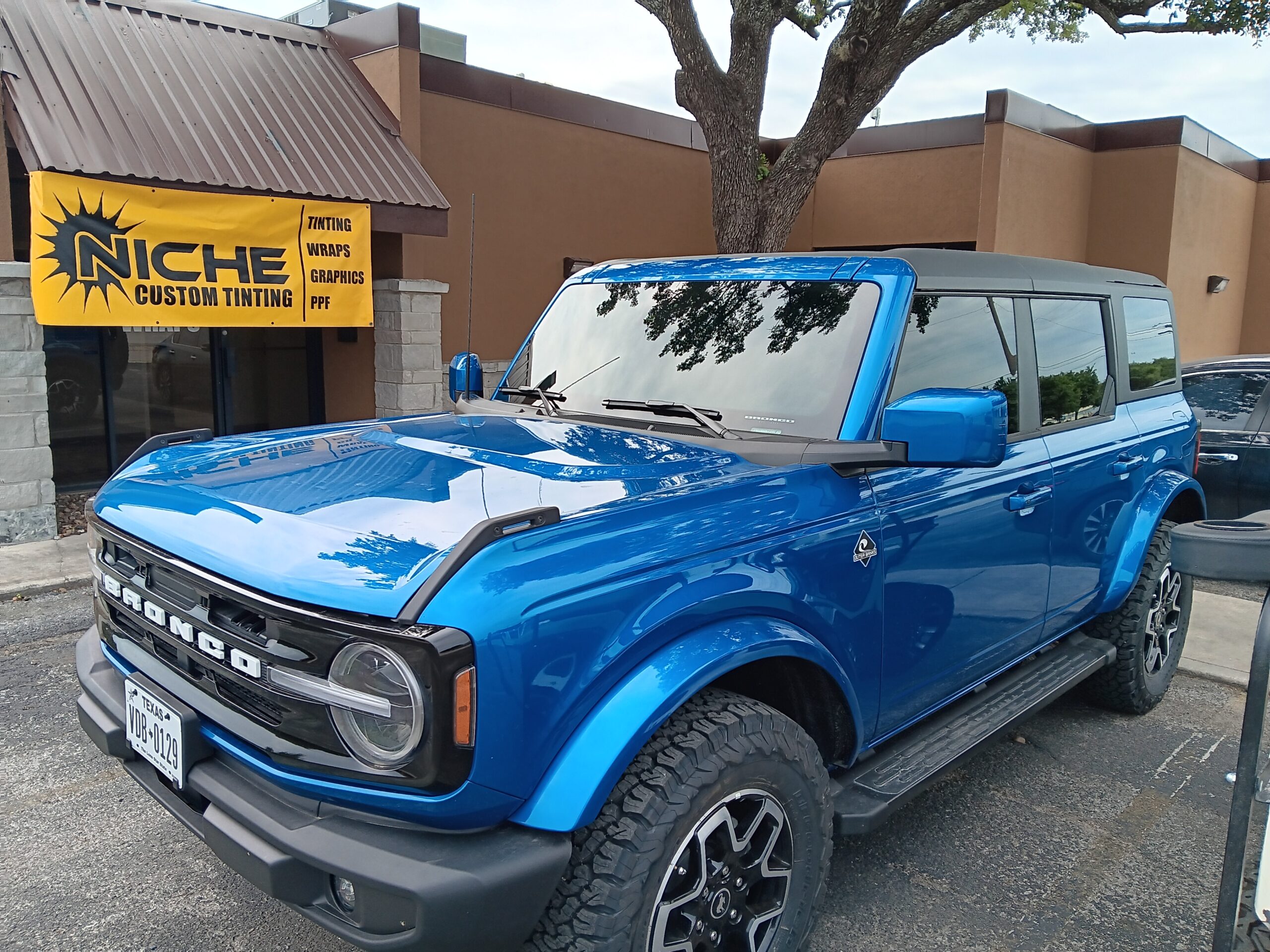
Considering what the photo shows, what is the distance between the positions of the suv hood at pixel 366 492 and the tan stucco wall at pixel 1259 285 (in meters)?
21.1

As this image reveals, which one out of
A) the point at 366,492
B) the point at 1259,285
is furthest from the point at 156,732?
the point at 1259,285

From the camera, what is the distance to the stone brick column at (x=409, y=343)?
33.4ft

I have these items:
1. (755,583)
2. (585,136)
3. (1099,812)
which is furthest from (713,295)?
(585,136)

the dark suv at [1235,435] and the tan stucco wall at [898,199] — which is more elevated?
the tan stucco wall at [898,199]

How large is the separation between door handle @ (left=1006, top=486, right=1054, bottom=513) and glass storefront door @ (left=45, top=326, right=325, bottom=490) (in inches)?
337

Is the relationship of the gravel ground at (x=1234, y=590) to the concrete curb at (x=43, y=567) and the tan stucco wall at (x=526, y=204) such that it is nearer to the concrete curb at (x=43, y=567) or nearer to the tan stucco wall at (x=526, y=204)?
the concrete curb at (x=43, y=567)

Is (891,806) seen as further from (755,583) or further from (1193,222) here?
(1193,222)

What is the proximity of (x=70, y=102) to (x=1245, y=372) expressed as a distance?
9306mm

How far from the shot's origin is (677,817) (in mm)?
2215

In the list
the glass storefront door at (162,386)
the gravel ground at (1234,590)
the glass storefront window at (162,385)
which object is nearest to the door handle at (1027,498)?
the gravel ground at (1234,590)

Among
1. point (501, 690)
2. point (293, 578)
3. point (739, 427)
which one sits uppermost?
point (739, 427)

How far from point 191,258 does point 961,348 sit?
7.05 meters

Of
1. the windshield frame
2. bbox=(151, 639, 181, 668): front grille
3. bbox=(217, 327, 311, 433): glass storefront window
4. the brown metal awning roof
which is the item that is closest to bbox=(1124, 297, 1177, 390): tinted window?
the windshield frame

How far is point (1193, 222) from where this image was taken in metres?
16.2
